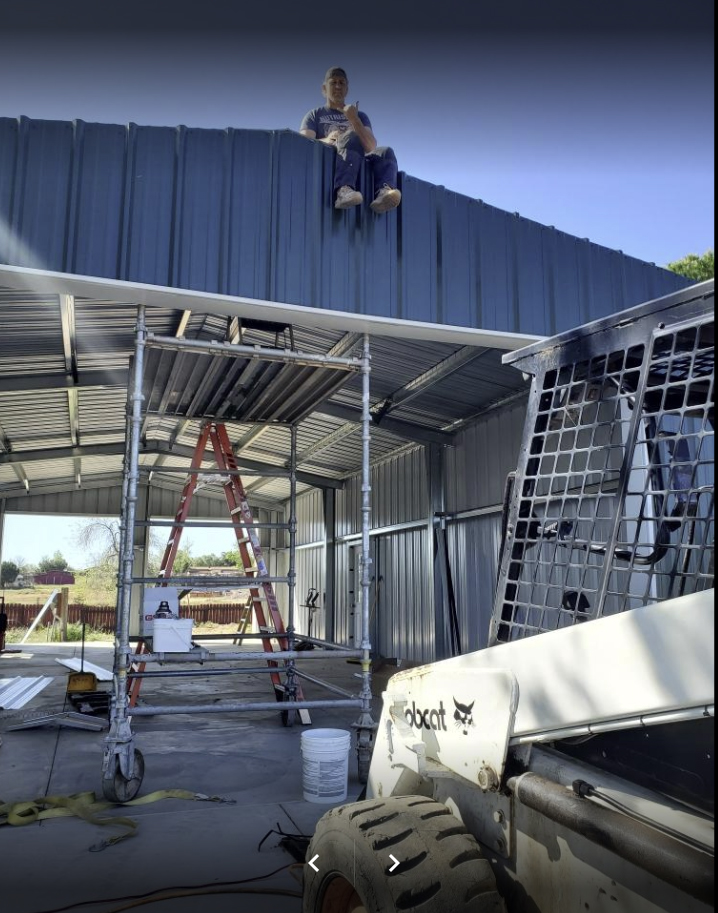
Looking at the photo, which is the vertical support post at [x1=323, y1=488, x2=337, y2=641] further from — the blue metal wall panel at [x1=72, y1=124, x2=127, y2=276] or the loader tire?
the loader tire

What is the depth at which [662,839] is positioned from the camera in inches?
70.9

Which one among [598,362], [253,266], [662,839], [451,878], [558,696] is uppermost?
[253,266]

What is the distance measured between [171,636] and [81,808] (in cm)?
175

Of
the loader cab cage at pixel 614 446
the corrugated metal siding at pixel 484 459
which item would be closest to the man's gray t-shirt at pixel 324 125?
the loader cab cage at pixel 614 446

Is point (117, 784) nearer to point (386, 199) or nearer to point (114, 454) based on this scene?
point (386, 199)

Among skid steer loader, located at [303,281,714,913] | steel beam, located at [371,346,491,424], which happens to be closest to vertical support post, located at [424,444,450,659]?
steel beam, located at [371,346,491,424]

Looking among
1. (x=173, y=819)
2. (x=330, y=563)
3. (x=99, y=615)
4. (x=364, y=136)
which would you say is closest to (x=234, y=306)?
(x=364, y=136)

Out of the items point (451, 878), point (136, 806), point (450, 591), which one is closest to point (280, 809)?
point (136, 806)

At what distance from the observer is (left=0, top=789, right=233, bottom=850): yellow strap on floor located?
16.9 ft

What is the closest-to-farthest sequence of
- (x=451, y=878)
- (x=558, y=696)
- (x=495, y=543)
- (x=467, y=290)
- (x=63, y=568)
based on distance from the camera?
(x=558, y=696)
(x=451, y=878)
(x=467, y=290)
(x=495, y=543)
(x=63, y=568)

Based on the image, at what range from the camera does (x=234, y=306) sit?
6.76 m

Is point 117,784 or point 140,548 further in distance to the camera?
point 140,548

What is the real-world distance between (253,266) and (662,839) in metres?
5.94

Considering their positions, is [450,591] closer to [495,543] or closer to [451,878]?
[495,543]
